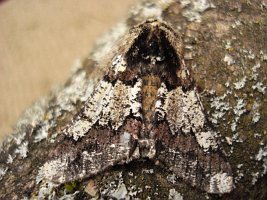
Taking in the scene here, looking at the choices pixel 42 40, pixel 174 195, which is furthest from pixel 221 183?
pixel 42 40

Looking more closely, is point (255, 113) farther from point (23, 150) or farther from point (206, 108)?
point (23, 150)

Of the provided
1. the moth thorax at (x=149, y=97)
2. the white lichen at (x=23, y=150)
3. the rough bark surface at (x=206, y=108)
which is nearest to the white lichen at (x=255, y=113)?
the rough bark surface at (x=206, y=108)

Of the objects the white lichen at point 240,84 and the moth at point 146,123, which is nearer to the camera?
the moth at point 146,123

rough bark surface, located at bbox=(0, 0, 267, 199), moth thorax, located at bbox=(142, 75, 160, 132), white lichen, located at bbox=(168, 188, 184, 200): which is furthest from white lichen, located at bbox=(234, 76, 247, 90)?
white lichen, located at bbox=(168, 188, 184, 200)

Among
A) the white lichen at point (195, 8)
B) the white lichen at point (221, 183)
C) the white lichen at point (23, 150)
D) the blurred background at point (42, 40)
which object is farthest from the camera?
the blurred background at point (42, 40)

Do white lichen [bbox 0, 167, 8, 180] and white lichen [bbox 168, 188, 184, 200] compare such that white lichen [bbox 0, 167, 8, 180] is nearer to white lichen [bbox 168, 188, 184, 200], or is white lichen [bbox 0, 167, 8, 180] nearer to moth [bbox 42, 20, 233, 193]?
moth [bbox 42, 20, 233, 193]

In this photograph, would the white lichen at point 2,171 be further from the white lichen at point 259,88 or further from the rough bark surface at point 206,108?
the white lichen at point 259,88
